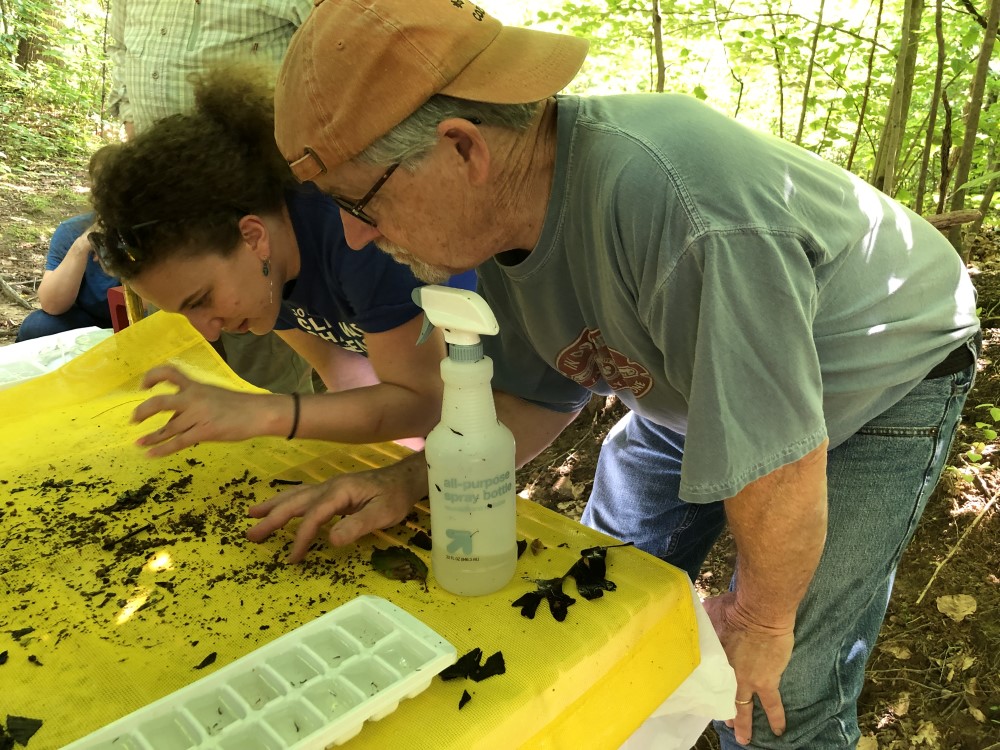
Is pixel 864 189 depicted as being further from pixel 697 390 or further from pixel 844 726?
pixel 844 726

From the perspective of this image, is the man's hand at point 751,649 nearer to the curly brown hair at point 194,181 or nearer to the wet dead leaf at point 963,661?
the curly brown hair at point 194,181

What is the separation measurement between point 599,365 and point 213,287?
0.75 m

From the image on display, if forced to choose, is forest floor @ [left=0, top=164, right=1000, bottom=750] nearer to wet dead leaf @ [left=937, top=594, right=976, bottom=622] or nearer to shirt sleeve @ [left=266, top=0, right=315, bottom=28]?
wet dead leaf @ [left=937, top=594, right=976, bottom=622]

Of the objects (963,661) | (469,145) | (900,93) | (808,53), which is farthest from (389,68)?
(808,53)

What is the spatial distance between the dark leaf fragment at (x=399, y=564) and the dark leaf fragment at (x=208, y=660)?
0.22 metres

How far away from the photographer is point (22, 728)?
2.35 ft

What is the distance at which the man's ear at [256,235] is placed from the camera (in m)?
1.36

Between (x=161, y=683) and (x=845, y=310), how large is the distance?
964 mm

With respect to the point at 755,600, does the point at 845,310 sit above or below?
above

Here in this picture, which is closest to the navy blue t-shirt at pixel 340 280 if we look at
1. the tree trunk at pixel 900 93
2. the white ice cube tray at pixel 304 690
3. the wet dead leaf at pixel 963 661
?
the white ice cube tray at pixel 304 690

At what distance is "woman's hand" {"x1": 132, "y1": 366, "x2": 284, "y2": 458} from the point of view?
115 centimetres

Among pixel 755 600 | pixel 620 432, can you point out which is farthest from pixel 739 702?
pixel 620 432

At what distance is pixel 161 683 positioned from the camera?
0.77 m

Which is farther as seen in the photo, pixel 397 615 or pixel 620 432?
pixel 620 432
